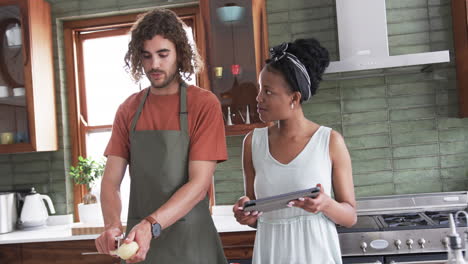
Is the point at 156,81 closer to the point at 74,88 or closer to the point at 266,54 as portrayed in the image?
the point at 266,54

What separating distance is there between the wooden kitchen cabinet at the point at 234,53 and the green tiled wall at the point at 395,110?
0.29m

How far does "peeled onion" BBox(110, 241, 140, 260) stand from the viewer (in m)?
1.28

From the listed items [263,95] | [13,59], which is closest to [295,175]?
[263,95]

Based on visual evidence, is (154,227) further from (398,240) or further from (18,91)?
(18,91)

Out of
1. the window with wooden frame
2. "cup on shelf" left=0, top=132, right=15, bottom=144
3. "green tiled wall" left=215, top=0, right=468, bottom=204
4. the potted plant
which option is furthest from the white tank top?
"cup on shelf" left=0, top=132, right=15, bottom=144

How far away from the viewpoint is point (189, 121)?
1694 millimetres

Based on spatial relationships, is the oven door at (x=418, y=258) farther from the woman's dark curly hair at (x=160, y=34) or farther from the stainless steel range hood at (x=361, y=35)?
the woman's dark curly hair at (x=160, y=34)

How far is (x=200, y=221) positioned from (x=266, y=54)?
1569 millimetres

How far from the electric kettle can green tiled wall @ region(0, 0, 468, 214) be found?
1.26 m

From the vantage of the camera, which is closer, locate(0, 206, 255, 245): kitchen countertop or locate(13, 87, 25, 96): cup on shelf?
locate(0, 206, 255, 245): kitchen countertop

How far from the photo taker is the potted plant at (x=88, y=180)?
3.16 metres

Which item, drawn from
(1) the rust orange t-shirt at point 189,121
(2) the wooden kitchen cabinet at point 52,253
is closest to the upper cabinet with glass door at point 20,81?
(2) the wooden kitchen cabinet at point 52,253

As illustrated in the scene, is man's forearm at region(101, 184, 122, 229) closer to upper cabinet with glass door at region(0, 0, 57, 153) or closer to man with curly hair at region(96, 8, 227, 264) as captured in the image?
man with curly hair at region(96, 8, 227, 264)

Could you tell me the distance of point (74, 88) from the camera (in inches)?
138
